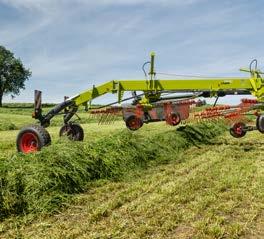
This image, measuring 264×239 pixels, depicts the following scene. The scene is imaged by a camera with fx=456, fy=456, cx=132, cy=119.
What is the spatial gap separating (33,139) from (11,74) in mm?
86005

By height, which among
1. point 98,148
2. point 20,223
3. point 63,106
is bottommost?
point 20,223

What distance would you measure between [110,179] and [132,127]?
9.09 meters

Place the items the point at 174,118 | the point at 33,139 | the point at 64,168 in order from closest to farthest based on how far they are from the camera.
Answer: the point at 64,168
the point at 33,139
the point at 174,118

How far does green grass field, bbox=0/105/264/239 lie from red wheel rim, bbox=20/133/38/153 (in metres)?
1.93

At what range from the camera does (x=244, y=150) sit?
41.7 feet

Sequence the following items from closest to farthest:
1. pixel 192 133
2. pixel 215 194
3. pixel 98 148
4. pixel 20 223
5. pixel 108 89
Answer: pixel 20 223, pixel 215 194, pixel 98 148, pixel 108 89, pixel 192 133

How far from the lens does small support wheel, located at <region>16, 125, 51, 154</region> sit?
11.0 meters

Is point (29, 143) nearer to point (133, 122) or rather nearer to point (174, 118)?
point (133, 122)

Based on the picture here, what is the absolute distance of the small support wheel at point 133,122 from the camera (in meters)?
17.7

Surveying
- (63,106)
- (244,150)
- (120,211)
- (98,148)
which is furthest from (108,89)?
(120,211)

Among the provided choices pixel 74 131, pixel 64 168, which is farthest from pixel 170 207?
pixel 74 131

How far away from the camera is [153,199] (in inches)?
274

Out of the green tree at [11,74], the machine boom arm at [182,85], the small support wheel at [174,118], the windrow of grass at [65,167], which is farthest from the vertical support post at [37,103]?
the green tree at [11,74]

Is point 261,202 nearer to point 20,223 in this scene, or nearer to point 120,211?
point 120,211
